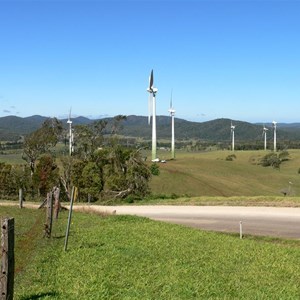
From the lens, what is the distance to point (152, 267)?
13711mm

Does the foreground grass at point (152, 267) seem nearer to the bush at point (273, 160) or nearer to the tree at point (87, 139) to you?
the tree at point (87, 139)

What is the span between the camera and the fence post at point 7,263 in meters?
9.21

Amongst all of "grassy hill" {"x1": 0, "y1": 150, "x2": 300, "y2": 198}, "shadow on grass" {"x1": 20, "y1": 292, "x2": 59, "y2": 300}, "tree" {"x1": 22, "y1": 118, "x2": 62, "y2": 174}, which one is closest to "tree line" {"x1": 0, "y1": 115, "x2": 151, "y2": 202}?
"tree" {"x1": 22, "y1": 118, "x2": 62, "y2": 174}

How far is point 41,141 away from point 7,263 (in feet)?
250

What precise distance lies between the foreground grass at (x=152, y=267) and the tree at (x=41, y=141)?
6268 cm

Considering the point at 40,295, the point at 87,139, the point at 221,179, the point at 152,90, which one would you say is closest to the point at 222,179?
the point at 221,179

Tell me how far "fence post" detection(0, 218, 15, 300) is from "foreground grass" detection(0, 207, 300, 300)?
1.07m

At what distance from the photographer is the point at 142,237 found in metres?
19.7

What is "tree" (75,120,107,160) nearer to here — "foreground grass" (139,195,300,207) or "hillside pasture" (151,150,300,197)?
"hillside pasture" (151,150,300,197)

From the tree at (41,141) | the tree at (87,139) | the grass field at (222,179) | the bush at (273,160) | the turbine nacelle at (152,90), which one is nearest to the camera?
the tree at (87,139)

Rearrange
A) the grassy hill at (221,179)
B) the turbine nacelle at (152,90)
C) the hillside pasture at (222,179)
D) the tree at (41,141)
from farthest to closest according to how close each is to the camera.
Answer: the turbine nacelle at (152,90), the tree at (41,141), the hillside pasture at (222,179), the grassy hill at (221,179)

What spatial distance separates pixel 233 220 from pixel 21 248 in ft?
51.7

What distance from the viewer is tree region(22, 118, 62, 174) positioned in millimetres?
82812

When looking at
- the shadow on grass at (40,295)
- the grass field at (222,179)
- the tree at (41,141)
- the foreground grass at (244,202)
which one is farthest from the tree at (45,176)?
the shadow on grass at (40,295)
